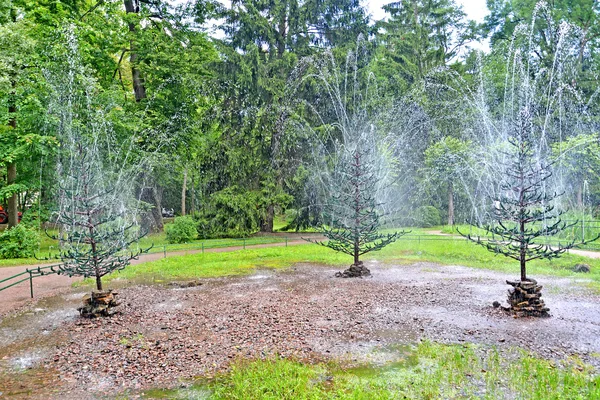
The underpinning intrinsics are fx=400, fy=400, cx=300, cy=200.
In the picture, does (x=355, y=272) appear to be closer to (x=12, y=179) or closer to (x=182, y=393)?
(x=182, y=393)

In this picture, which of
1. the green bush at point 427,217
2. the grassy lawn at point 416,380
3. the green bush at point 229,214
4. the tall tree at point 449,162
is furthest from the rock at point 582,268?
the green bush at point 427,217

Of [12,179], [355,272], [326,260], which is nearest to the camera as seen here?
[355,272]

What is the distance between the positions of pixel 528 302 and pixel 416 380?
13.2 ft

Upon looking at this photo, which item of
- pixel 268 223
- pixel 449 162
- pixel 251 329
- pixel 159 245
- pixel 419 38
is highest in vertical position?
pixel 419 38

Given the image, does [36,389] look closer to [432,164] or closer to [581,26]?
[432,164]

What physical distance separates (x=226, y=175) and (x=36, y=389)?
18.3 m

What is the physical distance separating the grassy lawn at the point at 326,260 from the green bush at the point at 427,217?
967 centimetres

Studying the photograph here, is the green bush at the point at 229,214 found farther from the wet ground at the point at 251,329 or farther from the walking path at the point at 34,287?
the wet ground at the point at 251,329

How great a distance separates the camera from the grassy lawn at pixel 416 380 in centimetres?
473

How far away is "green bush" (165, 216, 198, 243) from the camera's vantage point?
2075 centimetres

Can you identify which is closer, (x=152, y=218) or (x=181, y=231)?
(x=181, y=231)

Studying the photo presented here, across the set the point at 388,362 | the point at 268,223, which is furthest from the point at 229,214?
the point at 388,362

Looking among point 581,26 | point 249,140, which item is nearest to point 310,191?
point 249,140

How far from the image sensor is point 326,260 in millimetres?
15297
